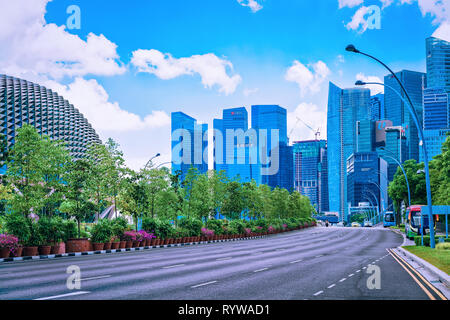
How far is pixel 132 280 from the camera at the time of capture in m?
15.3

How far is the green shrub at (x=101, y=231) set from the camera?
34.9 meters

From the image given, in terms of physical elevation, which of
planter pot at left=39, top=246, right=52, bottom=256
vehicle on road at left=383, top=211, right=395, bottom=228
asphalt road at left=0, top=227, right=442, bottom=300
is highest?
asphalt road at left=0, top=227, right=442, bottom=300

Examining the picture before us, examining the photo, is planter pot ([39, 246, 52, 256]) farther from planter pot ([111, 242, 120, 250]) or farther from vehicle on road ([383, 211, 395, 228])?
vehicle on road ([383, 211, 395, 228])

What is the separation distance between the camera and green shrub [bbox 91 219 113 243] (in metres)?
34.9

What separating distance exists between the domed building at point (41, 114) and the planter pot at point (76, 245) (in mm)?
80424

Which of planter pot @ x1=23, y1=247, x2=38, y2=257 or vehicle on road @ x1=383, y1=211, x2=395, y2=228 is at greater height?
planter pot @ x1=23, y1=247, x2=38, y2=257

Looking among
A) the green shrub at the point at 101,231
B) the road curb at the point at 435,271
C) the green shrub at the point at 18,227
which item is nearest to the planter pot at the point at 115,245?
the green shrub at the point at 101,231

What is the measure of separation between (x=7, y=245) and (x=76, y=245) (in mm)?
5928

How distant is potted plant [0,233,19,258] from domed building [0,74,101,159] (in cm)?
8530

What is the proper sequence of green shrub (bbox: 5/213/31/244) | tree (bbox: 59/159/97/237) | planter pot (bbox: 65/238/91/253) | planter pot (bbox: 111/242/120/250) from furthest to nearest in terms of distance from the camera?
planter pot (bbox: 111/242/120/250) → tree (bbox: 59/159/97/237) → planter pot (bbox: 65/238/91/253) → green shrub (bbox: 5/213/31/244)

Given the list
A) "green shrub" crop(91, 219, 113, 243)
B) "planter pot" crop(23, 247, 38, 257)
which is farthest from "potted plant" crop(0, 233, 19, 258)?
"green shrub" crop(91, 219, 113, 243)

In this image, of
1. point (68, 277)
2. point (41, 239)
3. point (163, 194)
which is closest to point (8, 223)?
point (41, 239)
